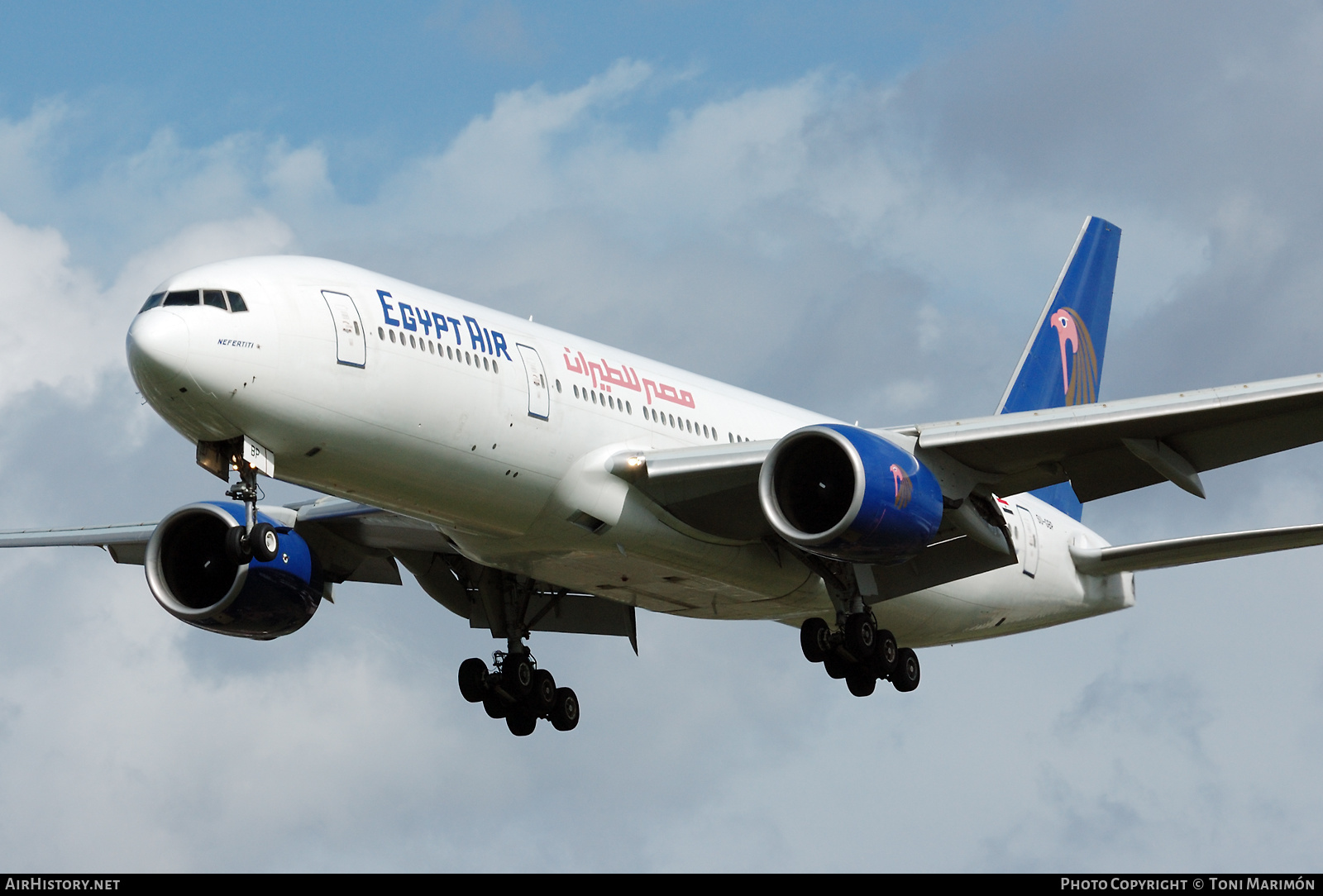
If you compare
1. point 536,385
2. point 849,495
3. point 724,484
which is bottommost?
point 849,495

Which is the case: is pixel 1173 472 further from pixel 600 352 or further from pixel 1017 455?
pixel 600 352

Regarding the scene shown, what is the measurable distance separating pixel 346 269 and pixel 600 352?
15.2 ft

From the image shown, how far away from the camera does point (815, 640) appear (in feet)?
99.2

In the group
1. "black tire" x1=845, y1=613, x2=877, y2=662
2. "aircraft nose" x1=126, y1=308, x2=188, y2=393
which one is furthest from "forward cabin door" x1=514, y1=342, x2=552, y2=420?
"black tire" x1=845, y1=613, x2=877, y2=662

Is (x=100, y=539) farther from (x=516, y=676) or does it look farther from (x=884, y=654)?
(x=884, y=654)

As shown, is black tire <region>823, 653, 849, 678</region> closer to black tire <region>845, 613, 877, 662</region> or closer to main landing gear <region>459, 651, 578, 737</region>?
black tire <region>845, 613, 877, 662</region>

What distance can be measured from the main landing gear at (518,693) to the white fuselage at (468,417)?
3.03 meters

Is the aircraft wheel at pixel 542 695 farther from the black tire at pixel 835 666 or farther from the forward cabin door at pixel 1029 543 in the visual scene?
the forward cabin door at pixel 1029 543

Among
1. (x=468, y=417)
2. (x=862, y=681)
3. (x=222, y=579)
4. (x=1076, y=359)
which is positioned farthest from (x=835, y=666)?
(x=1076, y=359)

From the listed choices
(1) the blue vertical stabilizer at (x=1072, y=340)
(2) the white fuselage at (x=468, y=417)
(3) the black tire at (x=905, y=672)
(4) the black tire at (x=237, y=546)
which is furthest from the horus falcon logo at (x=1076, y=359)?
(4) the black tire at (x=237, y=546)

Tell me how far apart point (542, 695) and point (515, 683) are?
516mm
